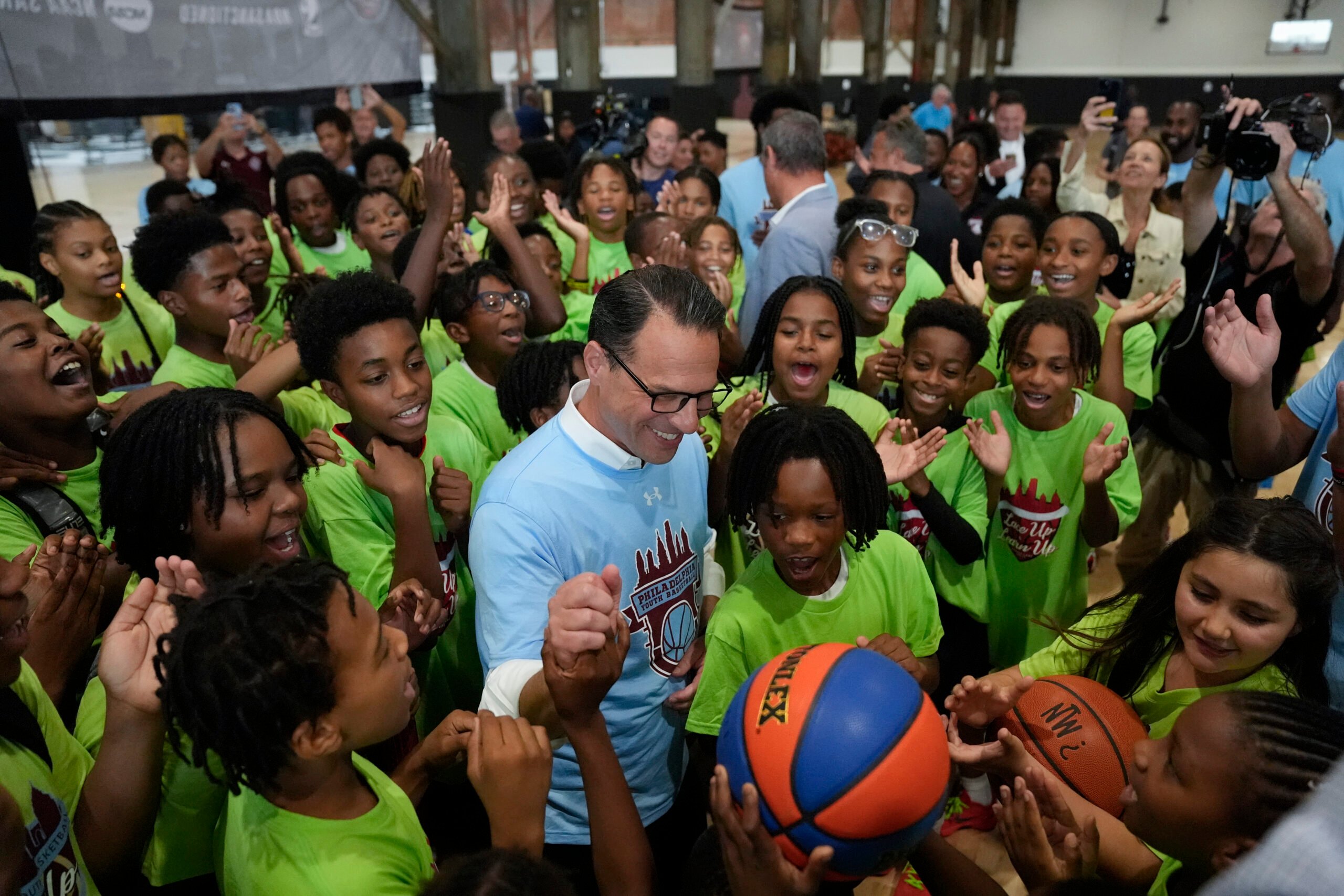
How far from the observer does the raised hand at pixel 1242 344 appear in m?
2.44

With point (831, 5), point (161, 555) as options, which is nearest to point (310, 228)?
point (161, 555)

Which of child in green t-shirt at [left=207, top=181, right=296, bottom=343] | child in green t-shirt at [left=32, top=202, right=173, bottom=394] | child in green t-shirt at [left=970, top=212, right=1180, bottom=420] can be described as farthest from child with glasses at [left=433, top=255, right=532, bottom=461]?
child in green t-shirt at [left=970, top=212, right=1180, bottom=420]

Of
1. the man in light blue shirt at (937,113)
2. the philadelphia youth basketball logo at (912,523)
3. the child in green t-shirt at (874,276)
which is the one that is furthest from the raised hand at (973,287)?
the man in light blue shirt at (937,113)

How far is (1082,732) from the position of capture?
197cm

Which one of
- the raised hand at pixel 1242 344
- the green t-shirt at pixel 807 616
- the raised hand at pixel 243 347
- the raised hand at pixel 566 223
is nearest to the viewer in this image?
the green t-shirt at pixel 807 616

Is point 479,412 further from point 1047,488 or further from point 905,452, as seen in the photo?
point 1047,488

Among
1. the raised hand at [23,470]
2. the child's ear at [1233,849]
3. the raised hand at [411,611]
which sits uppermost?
the raised hand at [23,470]

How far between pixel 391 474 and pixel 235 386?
3.95 ft

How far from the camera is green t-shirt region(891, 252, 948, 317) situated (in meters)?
4.10

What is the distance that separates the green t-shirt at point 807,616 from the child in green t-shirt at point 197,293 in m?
2.04

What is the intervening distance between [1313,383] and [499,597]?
2440mm

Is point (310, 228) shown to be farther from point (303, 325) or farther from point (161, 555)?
point (161, 555)

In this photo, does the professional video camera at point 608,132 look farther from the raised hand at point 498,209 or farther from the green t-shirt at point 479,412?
the green t-shirt at point 479,412

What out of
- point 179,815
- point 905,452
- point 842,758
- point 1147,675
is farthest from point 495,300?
point 1147,675
